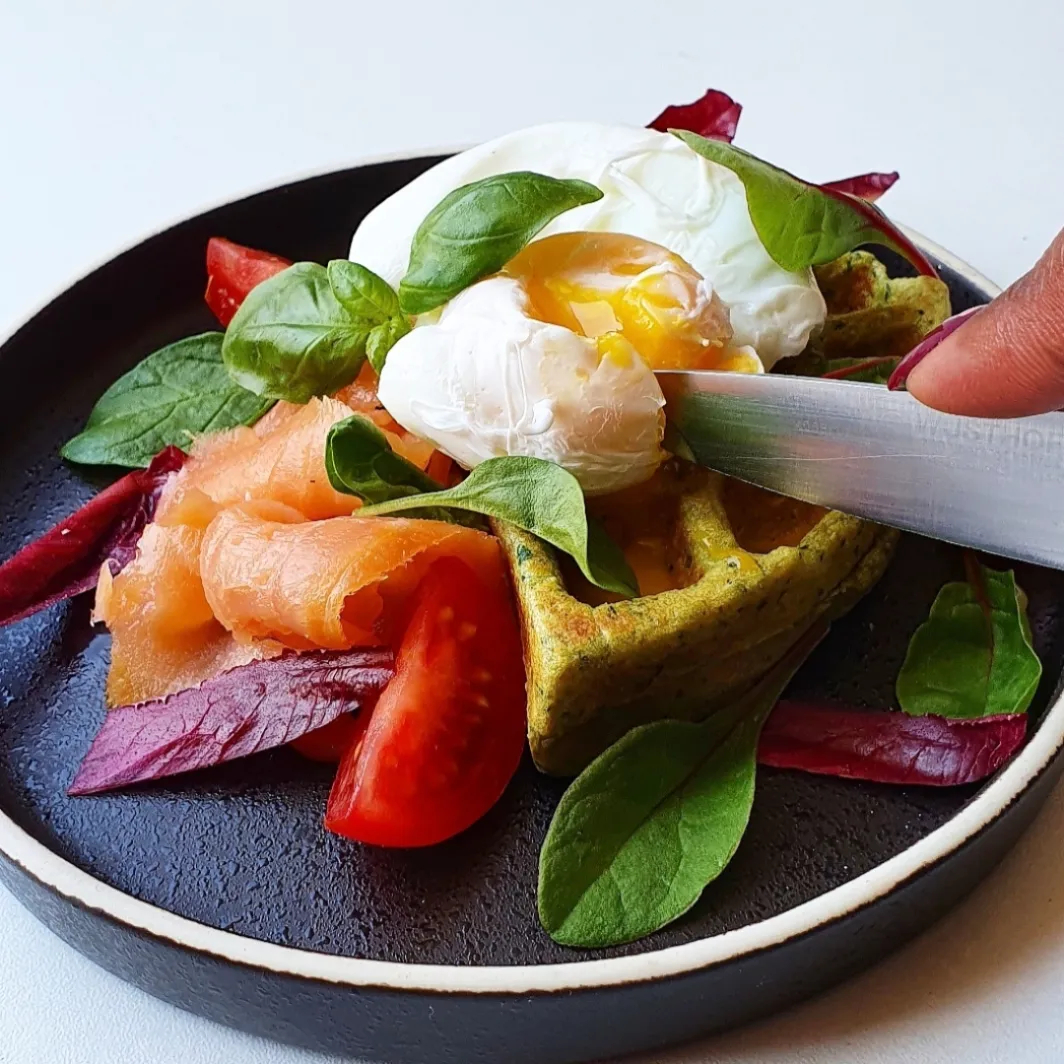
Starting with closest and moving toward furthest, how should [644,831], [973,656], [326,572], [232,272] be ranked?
1. [644,831]
2. [326,572]
3. [973,656]
4. [232,272]

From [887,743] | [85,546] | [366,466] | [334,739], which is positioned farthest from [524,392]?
[85,546]

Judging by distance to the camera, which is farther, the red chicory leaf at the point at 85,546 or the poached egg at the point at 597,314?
the red chicory leaf at the point at 85,546

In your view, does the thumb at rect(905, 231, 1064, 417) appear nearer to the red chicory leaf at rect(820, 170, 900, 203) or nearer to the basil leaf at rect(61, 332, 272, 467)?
the red chicory leaf at rect(820, 170, 900, 203)

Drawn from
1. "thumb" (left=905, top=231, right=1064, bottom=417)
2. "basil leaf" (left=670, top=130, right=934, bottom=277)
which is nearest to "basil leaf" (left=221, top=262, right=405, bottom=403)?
"basil leaf" (left=670, top=130, right=934, bottom=277)

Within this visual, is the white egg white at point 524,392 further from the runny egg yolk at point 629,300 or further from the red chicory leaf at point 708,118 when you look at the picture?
the red chicory leaf at point 708,118

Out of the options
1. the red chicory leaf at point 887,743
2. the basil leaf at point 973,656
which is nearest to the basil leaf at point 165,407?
the red chicory leaf at point 887,743

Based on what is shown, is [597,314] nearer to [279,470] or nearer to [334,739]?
[279,470]
